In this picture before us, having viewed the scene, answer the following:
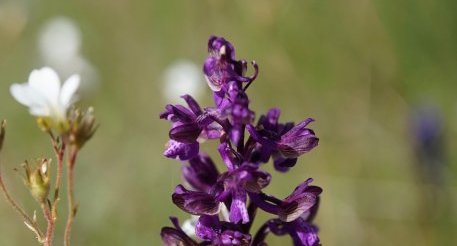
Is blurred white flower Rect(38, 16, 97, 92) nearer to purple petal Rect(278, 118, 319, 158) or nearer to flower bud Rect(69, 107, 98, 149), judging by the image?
flower bud Rect(69, 107, 98, 149)

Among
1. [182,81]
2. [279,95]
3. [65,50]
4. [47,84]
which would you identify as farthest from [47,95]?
[65,50]

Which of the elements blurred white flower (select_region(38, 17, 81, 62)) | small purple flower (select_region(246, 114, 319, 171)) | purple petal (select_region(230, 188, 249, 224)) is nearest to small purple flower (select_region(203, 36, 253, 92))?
small purple flower (select_region(246, 114, 319, 171))

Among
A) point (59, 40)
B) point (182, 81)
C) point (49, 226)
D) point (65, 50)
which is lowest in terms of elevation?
point (49, 226)

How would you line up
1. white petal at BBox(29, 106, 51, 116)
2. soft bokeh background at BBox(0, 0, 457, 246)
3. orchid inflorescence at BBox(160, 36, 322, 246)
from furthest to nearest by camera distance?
soft bokeh background at BBox(0, 0, 457, 246)
white petal at BBox(29, 106, 51, 116)
orchid inflorescence at BBox(160, 36, 322, 246)

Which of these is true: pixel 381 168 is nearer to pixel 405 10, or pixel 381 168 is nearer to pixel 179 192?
pixel 405 10

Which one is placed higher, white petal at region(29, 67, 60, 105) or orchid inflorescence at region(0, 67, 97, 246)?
white petal at region(29, 67, 60, 105)

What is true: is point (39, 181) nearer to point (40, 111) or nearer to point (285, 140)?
point (40, 111)
